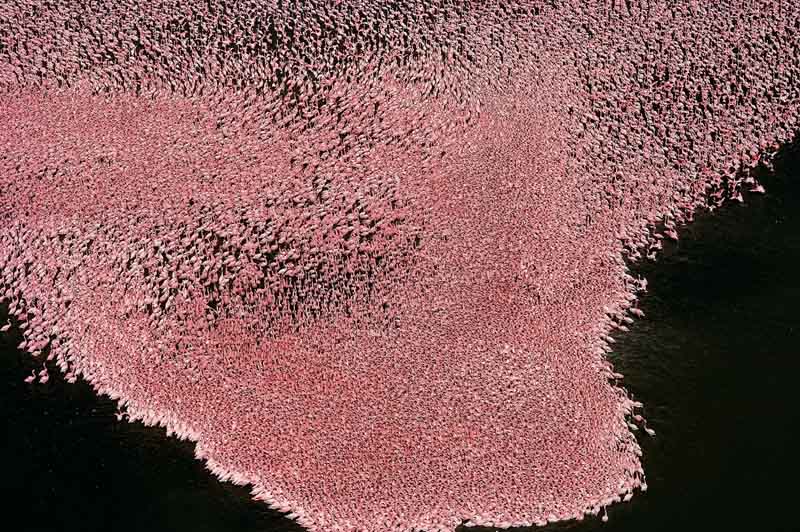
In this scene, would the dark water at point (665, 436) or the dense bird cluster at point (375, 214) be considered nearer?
the dark water at point (665, 436)

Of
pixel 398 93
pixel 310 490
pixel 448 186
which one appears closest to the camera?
pixel 310 490

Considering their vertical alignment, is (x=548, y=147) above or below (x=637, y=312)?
above

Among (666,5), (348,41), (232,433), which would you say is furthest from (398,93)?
(232,433)

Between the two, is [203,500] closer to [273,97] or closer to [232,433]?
[232,433]

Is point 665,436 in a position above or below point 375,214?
below
